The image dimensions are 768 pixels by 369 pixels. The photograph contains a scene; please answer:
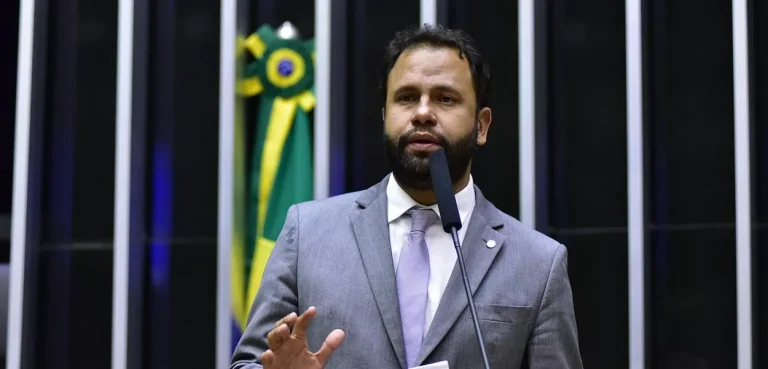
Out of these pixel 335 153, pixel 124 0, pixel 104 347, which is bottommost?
pixel 104 347

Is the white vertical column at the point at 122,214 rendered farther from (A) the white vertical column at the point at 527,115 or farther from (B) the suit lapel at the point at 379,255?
(A) the white vertical column at the point at 527,115

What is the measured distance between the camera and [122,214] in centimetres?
308

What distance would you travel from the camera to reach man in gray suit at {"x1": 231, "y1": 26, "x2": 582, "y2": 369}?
76.0 inches

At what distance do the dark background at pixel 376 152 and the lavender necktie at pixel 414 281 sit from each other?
1.06 meters

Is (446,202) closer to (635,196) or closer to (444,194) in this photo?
(444,194)

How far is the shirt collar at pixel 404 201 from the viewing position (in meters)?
2.12

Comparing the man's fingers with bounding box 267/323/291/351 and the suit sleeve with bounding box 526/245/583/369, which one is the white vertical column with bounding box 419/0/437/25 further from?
the man's fingers with bounding box 267/323/291/351

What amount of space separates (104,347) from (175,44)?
1.19 m

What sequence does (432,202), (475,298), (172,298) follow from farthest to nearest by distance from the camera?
(172,298)
(432,202)
(475,298)

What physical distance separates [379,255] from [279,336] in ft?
1.53

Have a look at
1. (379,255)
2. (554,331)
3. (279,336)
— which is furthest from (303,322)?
(554,331)

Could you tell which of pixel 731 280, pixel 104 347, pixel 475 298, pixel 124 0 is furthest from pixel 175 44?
pixel 731 280

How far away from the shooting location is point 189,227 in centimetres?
318

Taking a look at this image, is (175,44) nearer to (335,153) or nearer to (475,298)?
(335,153)
